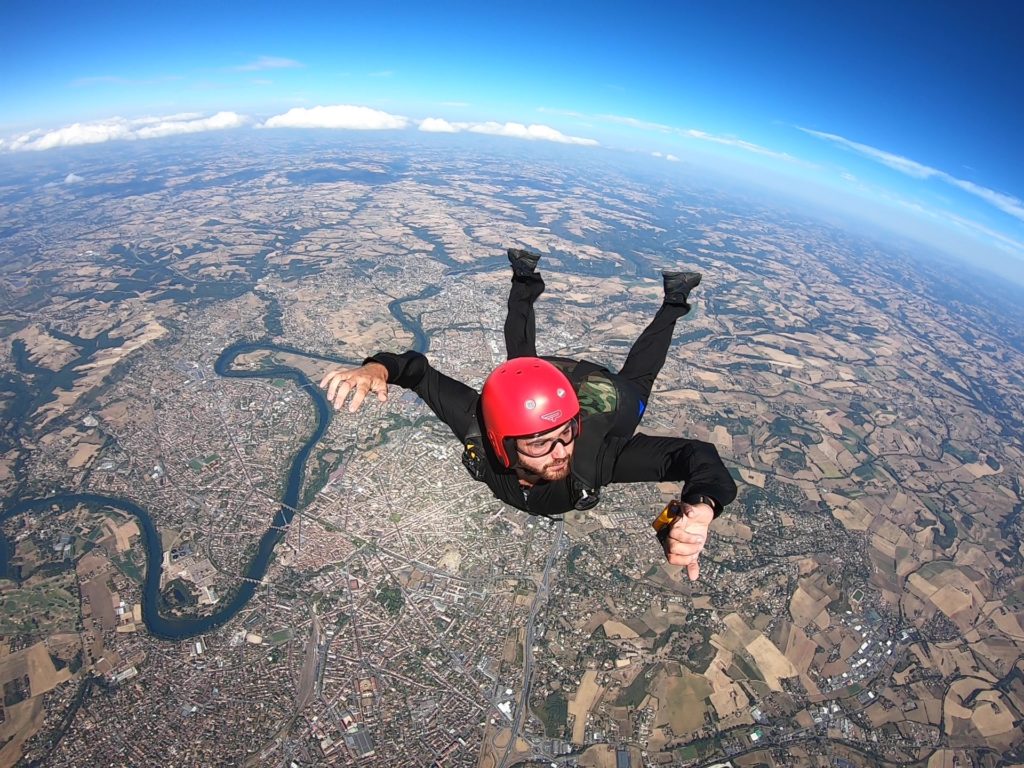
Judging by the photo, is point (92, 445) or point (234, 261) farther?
point (234, 261)

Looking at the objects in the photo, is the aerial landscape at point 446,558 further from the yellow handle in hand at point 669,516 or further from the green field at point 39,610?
the yellow handle in hand at point 669,516

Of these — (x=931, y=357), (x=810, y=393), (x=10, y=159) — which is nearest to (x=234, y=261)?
(x=810, y=393)

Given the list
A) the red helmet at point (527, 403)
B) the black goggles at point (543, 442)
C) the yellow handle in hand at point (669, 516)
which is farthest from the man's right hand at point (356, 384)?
the yellow handle in hand at point (669, 516)

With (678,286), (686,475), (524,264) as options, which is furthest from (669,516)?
(524,264)

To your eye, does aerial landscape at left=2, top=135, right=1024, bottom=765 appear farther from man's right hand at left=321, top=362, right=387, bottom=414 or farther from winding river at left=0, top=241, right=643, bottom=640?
man's right hand at left=321, top=362, right=387, bottom=414

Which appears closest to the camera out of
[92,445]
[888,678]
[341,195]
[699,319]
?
[888,678]

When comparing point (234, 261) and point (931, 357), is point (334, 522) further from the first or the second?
point (931, 357)

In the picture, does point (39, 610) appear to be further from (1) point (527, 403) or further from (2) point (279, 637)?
(1) point (527, 403)
